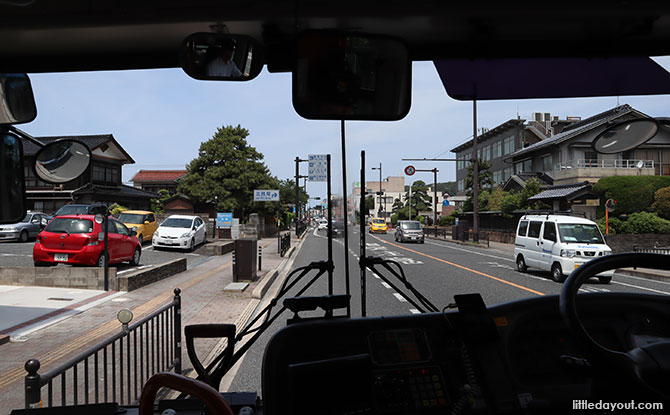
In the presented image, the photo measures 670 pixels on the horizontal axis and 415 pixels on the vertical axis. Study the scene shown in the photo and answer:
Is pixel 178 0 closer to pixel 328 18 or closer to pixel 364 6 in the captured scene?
pixel 328 18

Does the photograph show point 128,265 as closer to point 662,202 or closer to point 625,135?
point 662,202

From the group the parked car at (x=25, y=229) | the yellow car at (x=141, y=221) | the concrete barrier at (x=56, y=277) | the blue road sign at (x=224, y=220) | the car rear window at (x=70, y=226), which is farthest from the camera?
the blue road sign at (x=224, y=220)

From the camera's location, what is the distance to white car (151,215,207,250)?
19.6m

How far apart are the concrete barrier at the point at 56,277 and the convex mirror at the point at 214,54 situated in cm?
924

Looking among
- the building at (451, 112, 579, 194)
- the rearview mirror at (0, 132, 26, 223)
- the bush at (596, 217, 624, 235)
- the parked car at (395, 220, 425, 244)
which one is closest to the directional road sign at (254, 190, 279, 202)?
the parked car at (395, 220, 425, 244)

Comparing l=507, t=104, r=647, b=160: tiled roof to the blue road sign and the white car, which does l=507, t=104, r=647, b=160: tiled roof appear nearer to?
the white car

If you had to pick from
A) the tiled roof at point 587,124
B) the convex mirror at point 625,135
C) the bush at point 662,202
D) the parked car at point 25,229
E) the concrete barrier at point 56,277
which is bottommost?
the concrete barrier at point 56,277

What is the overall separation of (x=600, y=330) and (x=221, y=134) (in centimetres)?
2604

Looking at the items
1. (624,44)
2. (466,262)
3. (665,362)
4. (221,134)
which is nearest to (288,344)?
(665,362)

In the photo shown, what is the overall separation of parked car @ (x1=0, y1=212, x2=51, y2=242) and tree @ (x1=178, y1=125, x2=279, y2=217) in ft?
25.5

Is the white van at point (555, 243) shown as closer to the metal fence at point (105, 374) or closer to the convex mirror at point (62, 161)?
the metal fence at point (105, 374)

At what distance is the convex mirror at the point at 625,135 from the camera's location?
8.54 feet

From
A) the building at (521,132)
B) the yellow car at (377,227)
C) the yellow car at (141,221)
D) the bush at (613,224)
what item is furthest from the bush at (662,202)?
the yellow car at (377,227)

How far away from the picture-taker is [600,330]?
2.35 meters
